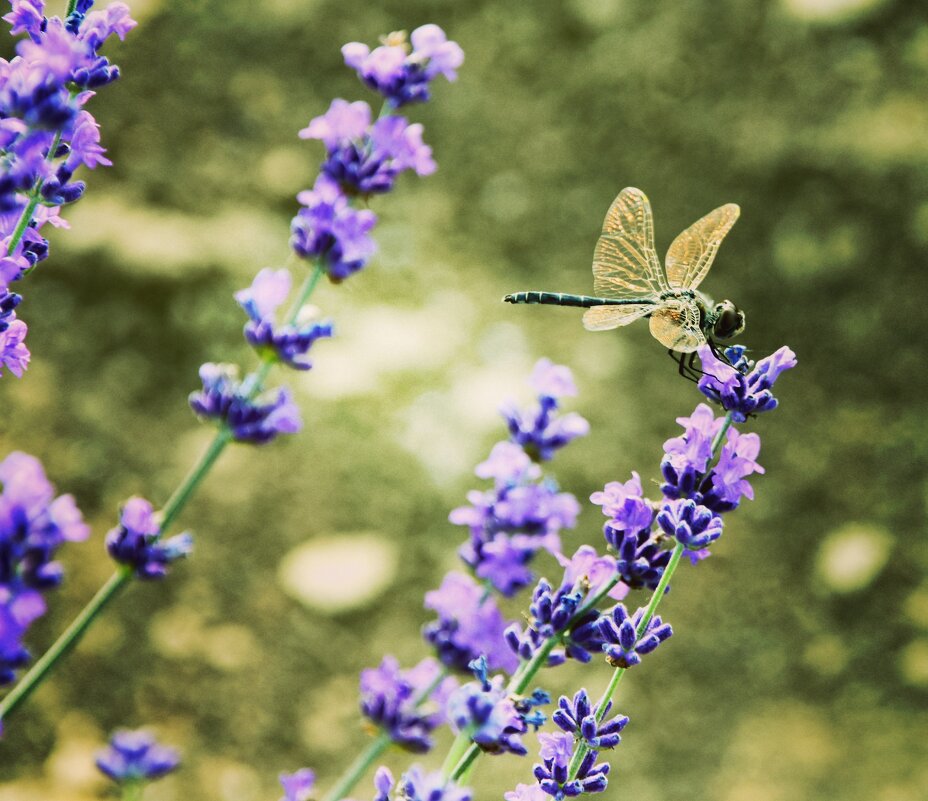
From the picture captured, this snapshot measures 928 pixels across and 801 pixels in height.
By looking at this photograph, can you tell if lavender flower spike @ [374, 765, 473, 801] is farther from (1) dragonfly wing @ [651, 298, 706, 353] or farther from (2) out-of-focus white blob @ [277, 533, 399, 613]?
(2) out-of-focus white blob @ [277, 533, 399, 613]

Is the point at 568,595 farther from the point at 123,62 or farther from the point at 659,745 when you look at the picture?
the point at 123,62

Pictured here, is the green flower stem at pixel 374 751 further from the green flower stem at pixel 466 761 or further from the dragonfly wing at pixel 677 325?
the dragonfly wing at pixel 677 325

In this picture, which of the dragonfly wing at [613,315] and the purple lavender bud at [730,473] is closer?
the purple lavender bud at [730,473]

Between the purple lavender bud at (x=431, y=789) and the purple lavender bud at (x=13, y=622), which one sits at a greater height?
the purple lavender bud at (x=431, y=789)

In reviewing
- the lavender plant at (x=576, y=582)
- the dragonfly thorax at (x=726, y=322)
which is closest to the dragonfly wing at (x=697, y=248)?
the dragonfly thorax at (x=726, y=322)

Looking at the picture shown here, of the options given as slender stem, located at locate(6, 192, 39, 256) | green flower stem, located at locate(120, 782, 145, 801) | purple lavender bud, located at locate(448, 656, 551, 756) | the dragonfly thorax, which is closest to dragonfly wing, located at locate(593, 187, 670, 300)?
the dragonfly thorax

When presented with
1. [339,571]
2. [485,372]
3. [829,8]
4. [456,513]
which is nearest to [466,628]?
[456,513]

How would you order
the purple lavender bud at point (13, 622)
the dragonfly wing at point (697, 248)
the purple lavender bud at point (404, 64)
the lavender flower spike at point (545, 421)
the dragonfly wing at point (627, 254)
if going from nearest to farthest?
1. the purple lavender bud at point (13, 622)
2. the purple lavender bud at point (404, 64)
3. the lavender flower spike at point (545, 421)
4. the dragonfly wing at point (697, 248)
5. the dragonfly wing at point (627, 254)

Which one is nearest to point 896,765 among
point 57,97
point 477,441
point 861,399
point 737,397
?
point 861,399

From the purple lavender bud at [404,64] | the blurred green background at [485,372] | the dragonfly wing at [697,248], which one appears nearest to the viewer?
the purple lavender bud at [404,64]
